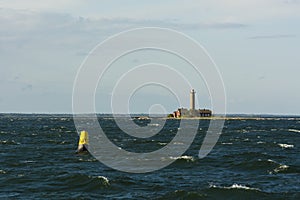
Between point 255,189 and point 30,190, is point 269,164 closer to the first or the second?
point 255,189

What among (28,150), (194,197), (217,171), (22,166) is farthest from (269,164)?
(28,150)

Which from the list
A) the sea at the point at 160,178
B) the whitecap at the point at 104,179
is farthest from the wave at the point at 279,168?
the whitecap at the point at 104,179

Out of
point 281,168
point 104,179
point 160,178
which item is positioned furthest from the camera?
point 281,168

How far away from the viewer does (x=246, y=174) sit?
156 feet

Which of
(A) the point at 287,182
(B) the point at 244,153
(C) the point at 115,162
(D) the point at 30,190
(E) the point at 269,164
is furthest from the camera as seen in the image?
(B) the point at 244,153

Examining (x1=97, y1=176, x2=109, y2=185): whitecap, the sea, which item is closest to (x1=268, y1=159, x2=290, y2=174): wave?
the sea

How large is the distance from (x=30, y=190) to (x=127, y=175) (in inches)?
392

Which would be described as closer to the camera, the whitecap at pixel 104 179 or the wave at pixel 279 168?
the whitecap at pixel 104 179

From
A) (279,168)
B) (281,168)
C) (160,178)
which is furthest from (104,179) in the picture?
(281,168)

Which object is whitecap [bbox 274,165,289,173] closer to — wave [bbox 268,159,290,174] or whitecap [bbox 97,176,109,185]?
wave [bbox 268,159,290,174]

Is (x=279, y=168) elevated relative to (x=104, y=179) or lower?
elevated

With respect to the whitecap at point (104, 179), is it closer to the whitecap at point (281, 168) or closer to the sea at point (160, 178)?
the sea at point (160, 178)

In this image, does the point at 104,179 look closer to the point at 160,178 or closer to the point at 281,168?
the point at 160,178

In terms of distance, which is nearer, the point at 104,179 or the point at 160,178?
the point at 104,179
